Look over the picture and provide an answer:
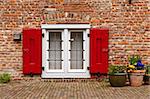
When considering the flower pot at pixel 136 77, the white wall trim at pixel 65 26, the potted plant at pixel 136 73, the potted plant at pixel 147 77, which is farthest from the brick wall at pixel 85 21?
the flower pot at pixel 136 77

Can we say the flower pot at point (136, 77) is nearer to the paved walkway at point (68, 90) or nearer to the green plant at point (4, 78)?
the paved walkway at point (68, 90)

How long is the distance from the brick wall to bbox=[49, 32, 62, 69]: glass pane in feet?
1.82

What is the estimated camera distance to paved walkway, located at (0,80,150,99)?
10258 millimetres

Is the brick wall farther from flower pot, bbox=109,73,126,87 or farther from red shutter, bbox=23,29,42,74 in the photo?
flower pot, bbox=109,73,126,87

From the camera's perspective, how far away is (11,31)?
13.9 metres

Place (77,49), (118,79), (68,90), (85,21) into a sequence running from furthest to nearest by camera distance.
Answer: (77,49)
(85,21)
(118,79)
(68,90)

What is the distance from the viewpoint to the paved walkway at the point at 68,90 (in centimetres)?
1026

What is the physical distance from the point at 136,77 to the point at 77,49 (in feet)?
8.43

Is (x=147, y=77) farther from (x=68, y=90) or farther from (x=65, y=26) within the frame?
(x=65, y=26)

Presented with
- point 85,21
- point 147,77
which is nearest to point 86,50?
point 85,21

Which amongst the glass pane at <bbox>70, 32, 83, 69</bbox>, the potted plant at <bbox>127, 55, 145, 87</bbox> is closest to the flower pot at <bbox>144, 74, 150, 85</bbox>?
the potted plant at <bbox>127, 55, 145, 87</bbox>

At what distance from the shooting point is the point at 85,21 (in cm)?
1388

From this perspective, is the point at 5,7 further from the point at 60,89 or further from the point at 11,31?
the point at 60,89

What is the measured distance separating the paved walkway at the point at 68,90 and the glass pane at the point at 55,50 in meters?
0.61
